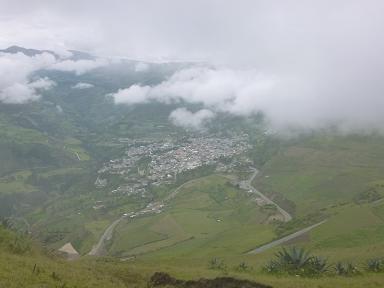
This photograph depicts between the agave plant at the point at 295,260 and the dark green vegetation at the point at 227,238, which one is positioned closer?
the dark green vegetation at the point at 227,238

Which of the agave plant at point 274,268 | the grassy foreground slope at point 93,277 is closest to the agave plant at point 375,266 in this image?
the grassy foreground slope at point 93,277

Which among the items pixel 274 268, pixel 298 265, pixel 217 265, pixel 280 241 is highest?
pixel 298 265

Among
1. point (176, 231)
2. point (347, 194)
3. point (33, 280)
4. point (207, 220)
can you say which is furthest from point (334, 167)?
point (33, 280)

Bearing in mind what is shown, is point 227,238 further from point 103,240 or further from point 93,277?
point 93,277

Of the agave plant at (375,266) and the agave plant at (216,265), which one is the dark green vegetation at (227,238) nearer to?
the agave plant at (375,266)

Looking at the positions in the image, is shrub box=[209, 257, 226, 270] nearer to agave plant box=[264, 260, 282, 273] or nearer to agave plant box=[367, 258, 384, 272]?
agave plant box=[264, 260, 282, 273]

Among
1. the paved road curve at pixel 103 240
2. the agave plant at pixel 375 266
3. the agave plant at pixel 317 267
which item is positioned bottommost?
the paved road curve at pixel 103 240

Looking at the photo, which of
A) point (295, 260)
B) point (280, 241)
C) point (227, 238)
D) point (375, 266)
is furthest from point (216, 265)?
point (227, 238)

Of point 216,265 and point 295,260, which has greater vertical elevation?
point 295,260

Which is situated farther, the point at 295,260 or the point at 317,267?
the point at 295,260

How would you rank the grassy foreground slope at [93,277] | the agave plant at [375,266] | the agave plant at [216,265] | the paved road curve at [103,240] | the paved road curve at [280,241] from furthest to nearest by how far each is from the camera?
the paved road curve at [103,240]
the paved road curve at [280,241]
the agave plant at [216,265]
the agave plant at [375,266]
the grassy foreground slope at [93,277]

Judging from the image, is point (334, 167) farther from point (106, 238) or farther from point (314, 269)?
point (314, 269)
